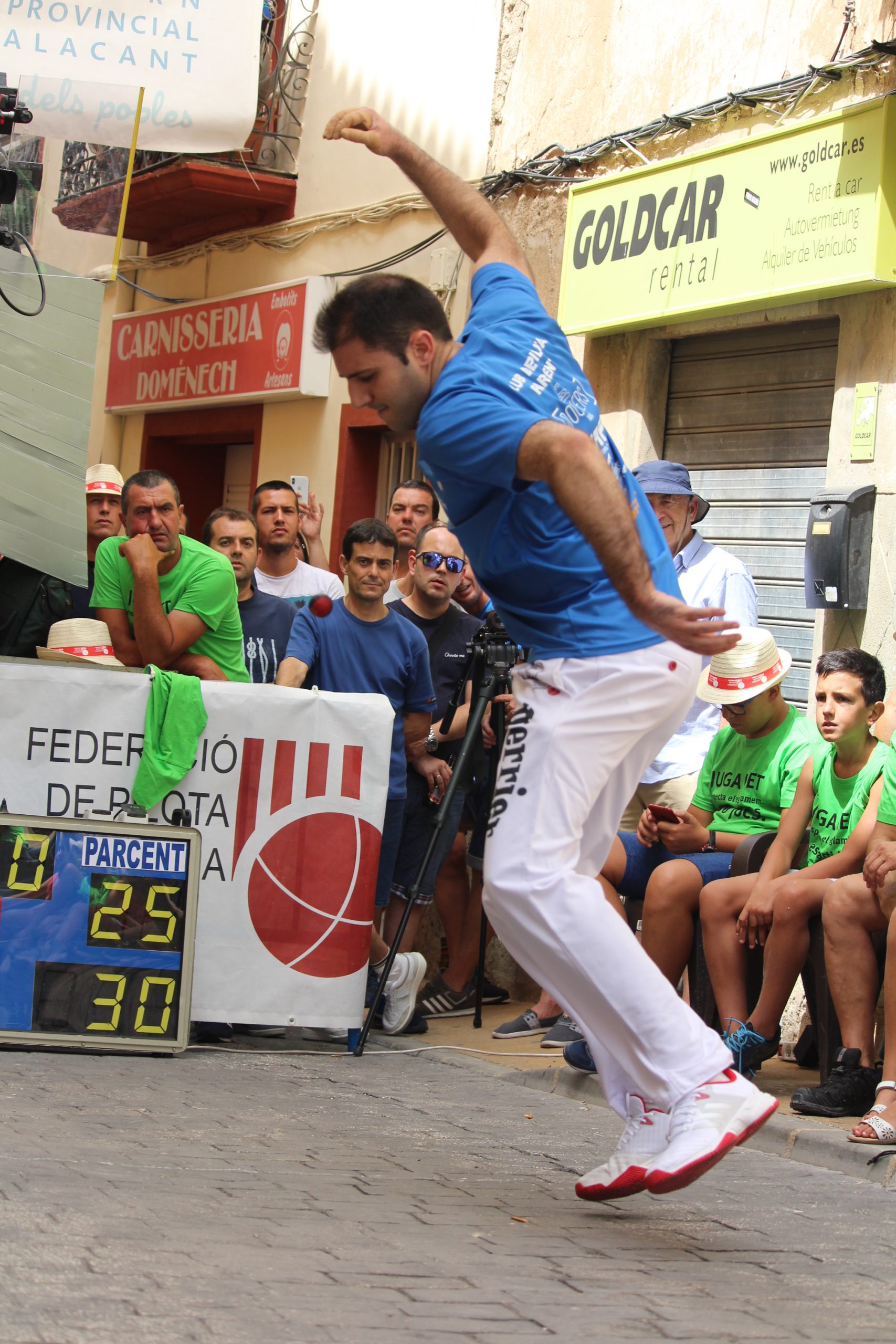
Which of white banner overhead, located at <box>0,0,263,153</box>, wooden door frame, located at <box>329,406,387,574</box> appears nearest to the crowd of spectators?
white banner overhead, located at <box>0,0,263,153</box>

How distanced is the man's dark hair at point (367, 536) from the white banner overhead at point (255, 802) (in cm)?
71

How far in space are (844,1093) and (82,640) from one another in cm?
355

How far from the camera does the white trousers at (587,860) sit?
Result: 3.75 metres

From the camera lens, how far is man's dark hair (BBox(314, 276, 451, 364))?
155 inches

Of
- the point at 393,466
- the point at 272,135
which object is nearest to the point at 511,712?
the point at 393,466

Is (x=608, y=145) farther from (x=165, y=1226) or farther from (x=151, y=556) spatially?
(x=165, y=1226)

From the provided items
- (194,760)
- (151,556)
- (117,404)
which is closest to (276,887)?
(194,760)

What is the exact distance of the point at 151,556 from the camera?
7.10 metres

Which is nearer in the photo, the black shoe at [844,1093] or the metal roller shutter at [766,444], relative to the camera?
the black shoe at [844,1093]

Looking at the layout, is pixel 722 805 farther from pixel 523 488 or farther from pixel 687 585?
pixel 523 488

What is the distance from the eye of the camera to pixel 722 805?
21.7 ft

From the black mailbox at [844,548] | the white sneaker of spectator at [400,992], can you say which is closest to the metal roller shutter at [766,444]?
the black mailbox at [844,548]

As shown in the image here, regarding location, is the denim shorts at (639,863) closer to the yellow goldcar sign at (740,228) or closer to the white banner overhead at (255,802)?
the white banner overhead at (255,802)

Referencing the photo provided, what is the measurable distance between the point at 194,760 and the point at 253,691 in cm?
37
